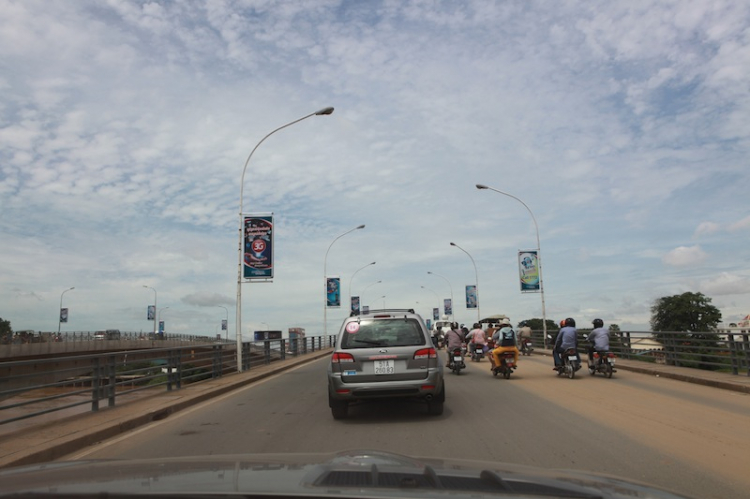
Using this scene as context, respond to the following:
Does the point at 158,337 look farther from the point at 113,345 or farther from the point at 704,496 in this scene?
the point at 704,496

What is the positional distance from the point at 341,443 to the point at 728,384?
10.4 m

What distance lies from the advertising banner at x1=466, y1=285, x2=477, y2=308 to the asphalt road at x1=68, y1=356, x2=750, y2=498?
43.8 metres

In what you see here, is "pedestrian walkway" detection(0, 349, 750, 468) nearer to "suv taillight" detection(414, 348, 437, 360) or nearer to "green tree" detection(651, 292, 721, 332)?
"suv taillight" detection(414, 348, 437, 360)

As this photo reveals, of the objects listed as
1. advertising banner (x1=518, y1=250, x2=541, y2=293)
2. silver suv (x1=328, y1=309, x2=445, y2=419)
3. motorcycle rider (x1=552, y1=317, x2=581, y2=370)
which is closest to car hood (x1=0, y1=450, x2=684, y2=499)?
silver suv (x1=328, y1=309, x2=445, y2=419)

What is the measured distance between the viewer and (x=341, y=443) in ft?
25.1

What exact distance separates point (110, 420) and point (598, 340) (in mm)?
13191

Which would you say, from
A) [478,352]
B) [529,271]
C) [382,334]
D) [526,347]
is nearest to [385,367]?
[382,334]

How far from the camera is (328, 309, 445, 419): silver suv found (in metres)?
9.31

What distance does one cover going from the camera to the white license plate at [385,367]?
935 centimetres

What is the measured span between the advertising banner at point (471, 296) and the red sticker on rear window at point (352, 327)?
160 feet

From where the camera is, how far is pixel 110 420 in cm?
956

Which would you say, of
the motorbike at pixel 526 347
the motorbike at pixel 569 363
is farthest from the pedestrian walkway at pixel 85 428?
the motorbike at pixel 526 347

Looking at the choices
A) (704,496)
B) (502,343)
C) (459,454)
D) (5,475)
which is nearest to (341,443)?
(459,454)

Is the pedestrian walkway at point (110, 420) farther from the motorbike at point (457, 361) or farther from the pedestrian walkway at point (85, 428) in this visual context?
→ the motorbike at point (457, 361)
